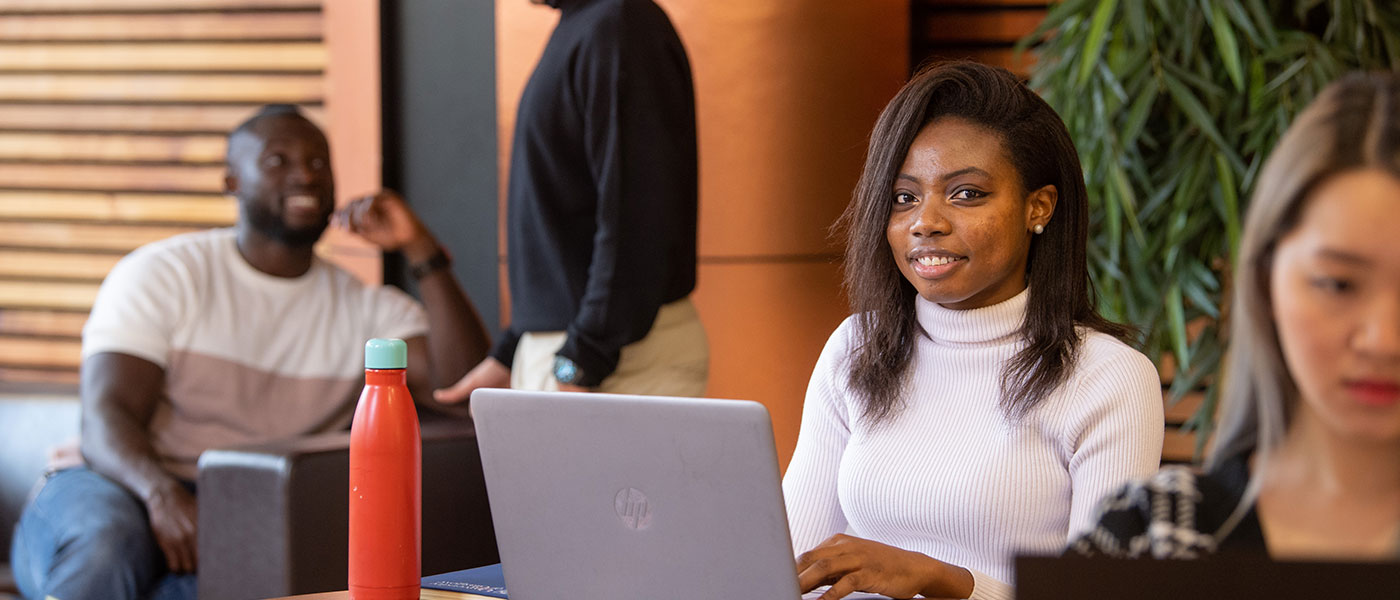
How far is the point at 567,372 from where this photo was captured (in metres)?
2.23

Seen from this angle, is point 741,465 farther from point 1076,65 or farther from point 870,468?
point 1076,65

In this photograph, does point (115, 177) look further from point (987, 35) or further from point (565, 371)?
point (987, 35)

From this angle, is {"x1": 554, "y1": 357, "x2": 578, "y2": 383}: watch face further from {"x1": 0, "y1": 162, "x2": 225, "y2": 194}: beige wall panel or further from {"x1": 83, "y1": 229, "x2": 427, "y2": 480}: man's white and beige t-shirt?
{"x1": 0, "y1": 162, "x2": 225, "y2": 194}: beige wall panel

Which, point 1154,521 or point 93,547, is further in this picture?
point 93,547

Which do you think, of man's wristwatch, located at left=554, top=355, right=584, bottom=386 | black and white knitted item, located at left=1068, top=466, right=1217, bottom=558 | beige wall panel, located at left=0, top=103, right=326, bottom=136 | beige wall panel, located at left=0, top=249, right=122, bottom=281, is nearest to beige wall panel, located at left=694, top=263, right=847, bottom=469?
man's wristwatch, located at left=554, top=355, right=584, bottom=386

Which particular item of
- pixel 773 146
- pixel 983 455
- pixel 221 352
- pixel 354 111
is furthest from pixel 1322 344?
pixel 354 111

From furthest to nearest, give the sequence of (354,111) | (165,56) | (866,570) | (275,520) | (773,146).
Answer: (165,56), (354,111), (773,146), (275,520), (866,570)

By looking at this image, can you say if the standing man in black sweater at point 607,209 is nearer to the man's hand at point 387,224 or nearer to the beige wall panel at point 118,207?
the man's hand at point 387,224

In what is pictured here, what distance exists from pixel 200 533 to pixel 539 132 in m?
0.90

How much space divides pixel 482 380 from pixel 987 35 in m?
1.70

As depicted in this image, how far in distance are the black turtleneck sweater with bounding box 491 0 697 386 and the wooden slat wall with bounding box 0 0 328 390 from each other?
163 cm

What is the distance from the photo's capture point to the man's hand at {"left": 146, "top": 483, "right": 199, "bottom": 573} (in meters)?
2.42

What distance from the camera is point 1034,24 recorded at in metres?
3.47

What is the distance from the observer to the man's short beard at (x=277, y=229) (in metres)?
2.87
